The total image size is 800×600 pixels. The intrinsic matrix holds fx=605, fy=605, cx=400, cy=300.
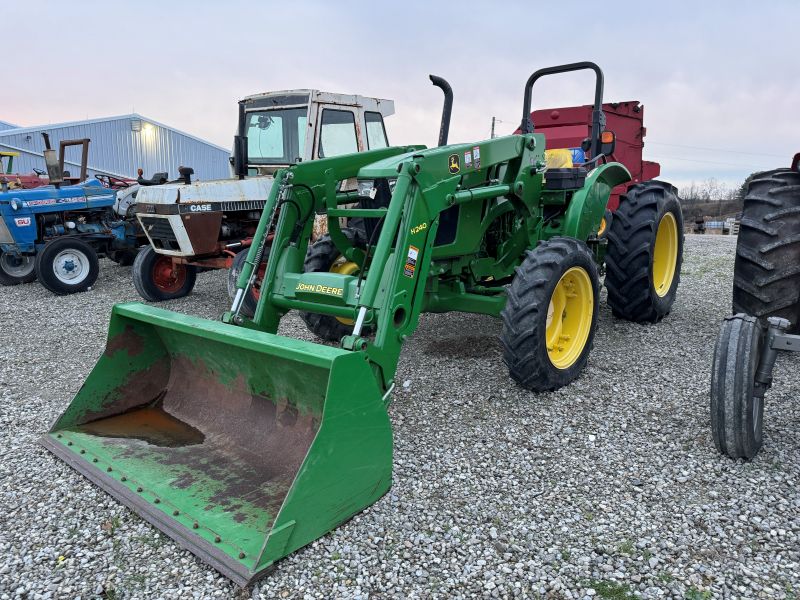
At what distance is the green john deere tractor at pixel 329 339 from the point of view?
103 inches

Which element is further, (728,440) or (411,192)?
(411,192)

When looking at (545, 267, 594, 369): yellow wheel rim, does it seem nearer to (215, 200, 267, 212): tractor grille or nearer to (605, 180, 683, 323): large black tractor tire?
(605, 180, 683, 323): large black tractor tire

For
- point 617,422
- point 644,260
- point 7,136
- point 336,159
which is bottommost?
point 617,422

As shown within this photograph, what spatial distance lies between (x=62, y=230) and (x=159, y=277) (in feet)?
9.01

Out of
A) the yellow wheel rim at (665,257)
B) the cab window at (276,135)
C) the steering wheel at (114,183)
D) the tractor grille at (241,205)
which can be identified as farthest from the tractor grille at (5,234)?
the yellow wheel rim at (665,257)

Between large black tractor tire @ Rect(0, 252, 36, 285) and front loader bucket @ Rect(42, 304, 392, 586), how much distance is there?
757cm

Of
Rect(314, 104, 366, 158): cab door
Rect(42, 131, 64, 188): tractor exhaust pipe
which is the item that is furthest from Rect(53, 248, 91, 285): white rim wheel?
Rect(314, 104, 366, 158): cab door

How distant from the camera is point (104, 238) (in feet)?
31.9

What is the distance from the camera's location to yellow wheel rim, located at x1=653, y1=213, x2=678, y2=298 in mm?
6098

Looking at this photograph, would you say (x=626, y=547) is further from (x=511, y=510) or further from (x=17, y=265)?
(x=17, y=265)

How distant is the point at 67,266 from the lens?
898cm

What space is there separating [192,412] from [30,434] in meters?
1.07

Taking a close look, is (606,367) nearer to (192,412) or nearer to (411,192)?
(411,192)

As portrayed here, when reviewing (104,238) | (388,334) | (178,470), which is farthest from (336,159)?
(104,238)
